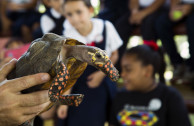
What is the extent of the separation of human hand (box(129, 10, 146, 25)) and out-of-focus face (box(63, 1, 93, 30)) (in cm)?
63

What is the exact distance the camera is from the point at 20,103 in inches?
25.3

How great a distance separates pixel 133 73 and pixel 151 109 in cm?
21

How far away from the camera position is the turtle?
25.2 inches

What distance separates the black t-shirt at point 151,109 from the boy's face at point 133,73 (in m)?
0.04

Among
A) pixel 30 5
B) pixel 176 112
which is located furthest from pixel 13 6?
pixel 176 112

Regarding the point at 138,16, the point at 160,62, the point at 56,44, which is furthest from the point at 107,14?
the point at 56,44

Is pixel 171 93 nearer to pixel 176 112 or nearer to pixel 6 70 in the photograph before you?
pixel 176 112

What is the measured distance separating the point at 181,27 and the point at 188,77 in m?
0.37

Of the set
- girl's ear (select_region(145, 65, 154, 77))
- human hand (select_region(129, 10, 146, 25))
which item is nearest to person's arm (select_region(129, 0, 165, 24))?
human hand (select_region(129, 10, 146, 25))

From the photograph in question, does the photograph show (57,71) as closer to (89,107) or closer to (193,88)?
(89,107)

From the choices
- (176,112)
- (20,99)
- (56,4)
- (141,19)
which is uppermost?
(56,4)

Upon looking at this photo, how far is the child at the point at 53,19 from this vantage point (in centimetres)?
175

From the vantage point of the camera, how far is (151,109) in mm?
1363

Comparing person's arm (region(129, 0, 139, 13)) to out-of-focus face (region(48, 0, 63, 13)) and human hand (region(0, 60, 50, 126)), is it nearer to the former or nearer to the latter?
out-of-focus face (region(48, 0, 63, 13))
